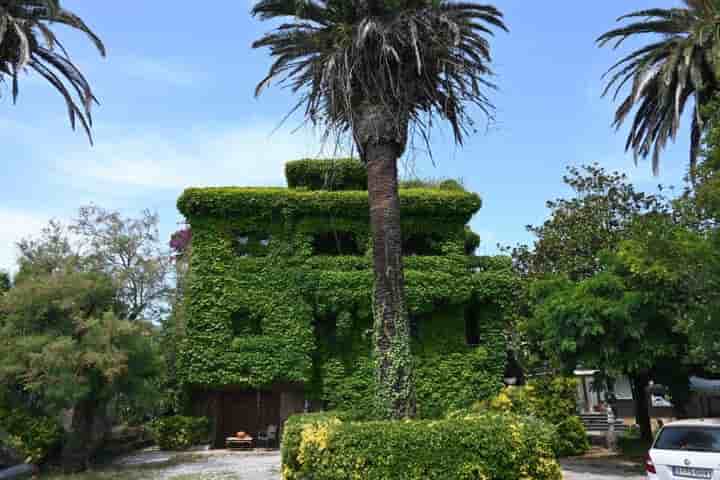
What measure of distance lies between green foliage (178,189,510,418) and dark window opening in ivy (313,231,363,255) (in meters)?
0.43

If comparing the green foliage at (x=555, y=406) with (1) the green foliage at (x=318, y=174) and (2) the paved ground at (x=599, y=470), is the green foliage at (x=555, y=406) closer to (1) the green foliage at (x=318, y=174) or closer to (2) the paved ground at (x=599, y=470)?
(2) the paved ground at (x=599, y=470)

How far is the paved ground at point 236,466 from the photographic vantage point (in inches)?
580

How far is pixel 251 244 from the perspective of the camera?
2528cm

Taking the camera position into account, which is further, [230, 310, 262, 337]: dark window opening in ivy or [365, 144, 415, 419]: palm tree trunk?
[230, 310, 262, 337]: dark window opening in ivy

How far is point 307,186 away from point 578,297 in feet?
46.5

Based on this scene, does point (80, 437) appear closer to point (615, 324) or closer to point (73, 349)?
point (73, 349)

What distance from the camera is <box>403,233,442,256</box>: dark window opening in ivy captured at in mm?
26172

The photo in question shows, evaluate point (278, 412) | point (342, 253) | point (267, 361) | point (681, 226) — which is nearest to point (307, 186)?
point (342, 253)

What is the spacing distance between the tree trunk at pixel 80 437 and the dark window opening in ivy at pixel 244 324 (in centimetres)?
638

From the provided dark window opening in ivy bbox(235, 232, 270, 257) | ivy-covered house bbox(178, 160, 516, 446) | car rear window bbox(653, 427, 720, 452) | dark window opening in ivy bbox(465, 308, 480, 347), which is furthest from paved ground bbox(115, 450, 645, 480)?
dark window opening in ivy bbox(465, 308, 480, 347)

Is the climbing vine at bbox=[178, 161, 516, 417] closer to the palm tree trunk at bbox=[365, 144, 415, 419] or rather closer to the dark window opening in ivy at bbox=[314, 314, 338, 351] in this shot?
the dark window opening in ivy at bbox=[314, 314, 338, 351]

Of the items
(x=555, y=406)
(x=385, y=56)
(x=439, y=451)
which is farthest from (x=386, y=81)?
(x=555, y=406)

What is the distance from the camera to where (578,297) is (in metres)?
15.6

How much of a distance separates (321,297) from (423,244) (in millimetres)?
5705
